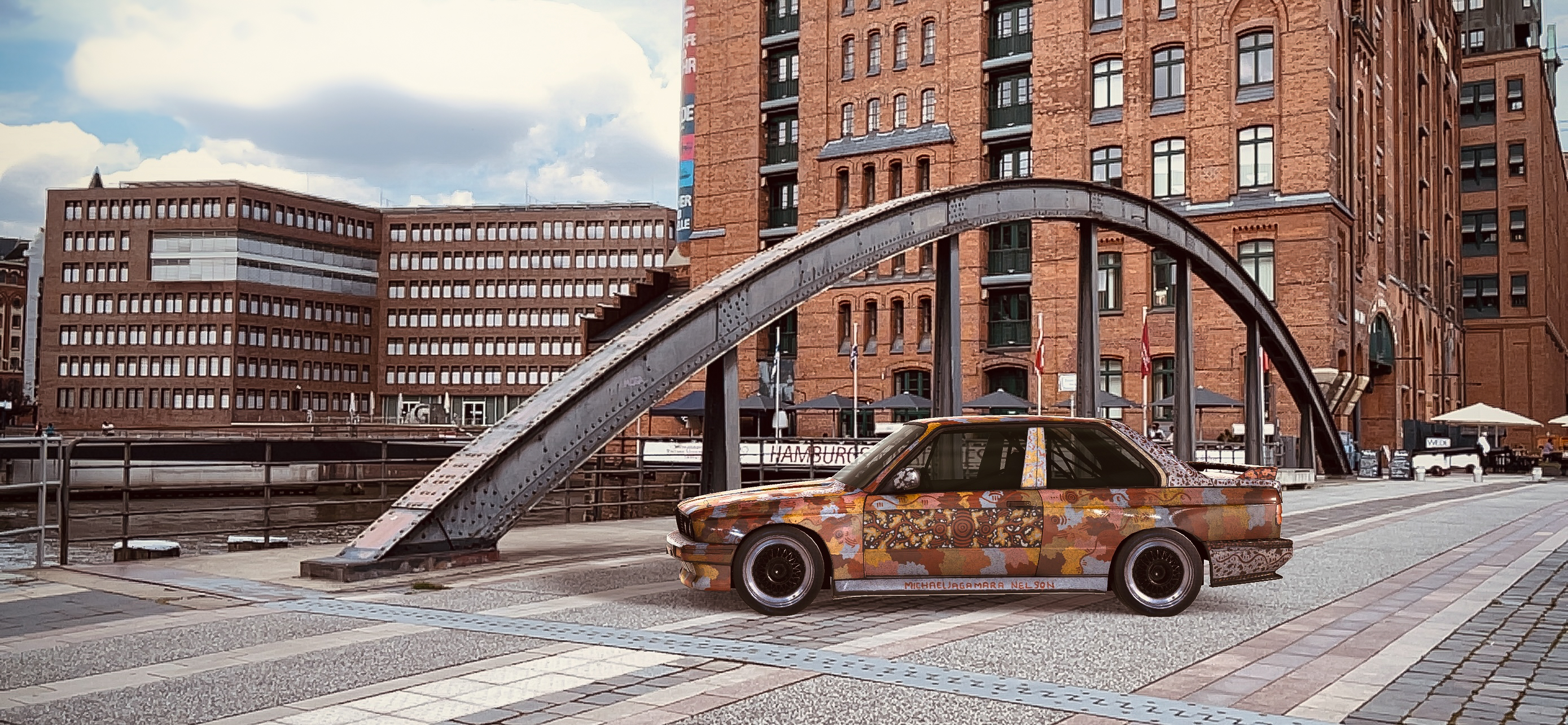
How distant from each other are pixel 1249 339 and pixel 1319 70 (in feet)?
65.8

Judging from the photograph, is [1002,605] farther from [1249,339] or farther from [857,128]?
[857,128]

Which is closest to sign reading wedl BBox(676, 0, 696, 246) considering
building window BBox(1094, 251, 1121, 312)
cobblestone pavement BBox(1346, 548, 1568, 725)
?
building window BBox(1094, 251, 1121, 312)

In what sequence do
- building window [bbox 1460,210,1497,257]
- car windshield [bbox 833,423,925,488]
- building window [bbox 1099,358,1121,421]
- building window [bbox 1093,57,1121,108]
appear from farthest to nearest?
building window [bbox 1460,210,1497,257] → building window [bbox 1093,57,1121,108] → building window [bbox 1099,358,1121,421] → car windshield [bbox 833,423,925,488]

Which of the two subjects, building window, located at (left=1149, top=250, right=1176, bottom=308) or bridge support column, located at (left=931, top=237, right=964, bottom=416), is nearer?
bridge support column, located at (left=931, top=237, right=964, bottom=416)

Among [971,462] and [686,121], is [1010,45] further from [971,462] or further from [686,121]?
[971,462]

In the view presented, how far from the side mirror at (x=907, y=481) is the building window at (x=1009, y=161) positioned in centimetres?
4151

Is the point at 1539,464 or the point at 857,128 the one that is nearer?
the point at 1539,464

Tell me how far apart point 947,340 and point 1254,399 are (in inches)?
571

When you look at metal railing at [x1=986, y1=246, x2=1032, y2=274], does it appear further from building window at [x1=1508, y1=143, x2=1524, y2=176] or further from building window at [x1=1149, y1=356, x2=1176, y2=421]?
building window at [x1=1508, y1=143, x2=1524, y2=176]

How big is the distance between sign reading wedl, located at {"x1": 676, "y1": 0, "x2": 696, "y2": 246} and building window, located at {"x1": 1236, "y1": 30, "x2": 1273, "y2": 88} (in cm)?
3898

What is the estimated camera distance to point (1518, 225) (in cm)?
7462

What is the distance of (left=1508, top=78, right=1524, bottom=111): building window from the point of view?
74.6m

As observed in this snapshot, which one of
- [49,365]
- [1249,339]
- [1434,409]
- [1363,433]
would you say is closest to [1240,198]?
[1363,433]

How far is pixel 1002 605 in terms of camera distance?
30.8ft
